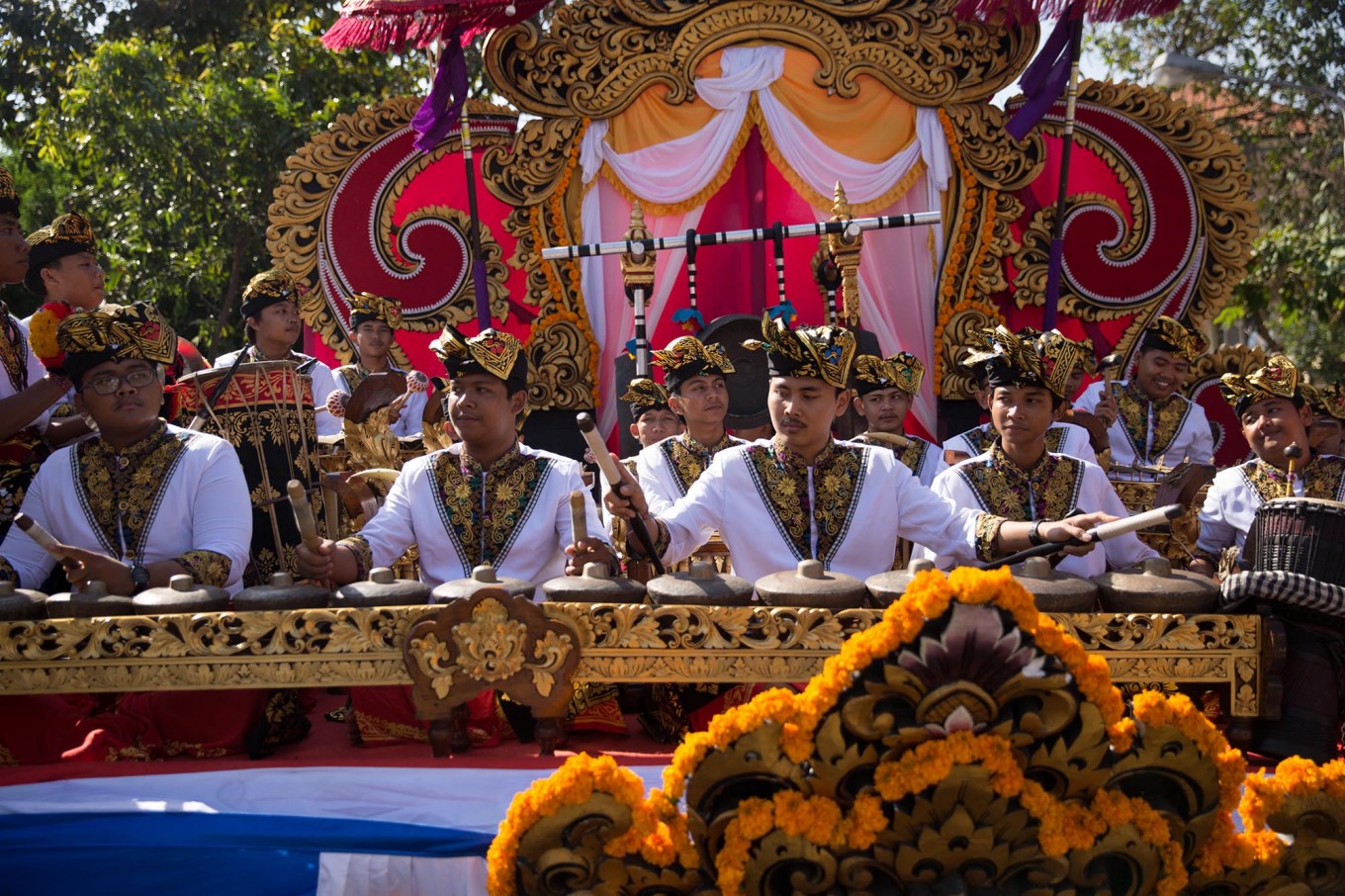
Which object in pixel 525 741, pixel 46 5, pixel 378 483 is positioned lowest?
pixel 525 741

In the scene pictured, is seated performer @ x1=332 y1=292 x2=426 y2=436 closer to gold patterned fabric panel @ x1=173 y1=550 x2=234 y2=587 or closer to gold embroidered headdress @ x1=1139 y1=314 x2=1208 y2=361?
gold patterned fabric panel @ x1=173 y1=550 x2=234 y2=587

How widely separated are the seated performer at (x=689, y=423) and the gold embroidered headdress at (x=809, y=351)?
1.22 meters

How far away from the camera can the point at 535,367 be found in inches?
309

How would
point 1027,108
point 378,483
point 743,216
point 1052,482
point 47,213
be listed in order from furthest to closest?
1. point 47,213
2. point 743,216
3. point 1027,108
4. point 378,483
5. point 1052,482

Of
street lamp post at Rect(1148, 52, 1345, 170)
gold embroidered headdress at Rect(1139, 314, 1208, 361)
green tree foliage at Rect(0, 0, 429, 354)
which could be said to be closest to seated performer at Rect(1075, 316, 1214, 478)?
gold embroidered headdress at Rect(1139, 314, 1208, 361)

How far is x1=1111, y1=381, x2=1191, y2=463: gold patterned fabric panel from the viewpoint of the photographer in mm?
6609

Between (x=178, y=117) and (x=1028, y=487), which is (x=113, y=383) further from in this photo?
(x=178, y=117)

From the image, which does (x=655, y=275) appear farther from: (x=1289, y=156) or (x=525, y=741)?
(x=1289, y=156)

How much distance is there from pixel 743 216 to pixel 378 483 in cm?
376

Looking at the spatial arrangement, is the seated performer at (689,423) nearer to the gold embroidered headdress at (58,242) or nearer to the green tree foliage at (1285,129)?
the gold embroidered headdress at (58,242)

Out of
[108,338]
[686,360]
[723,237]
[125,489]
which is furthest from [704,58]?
[125,489]

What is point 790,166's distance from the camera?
7.82 meters

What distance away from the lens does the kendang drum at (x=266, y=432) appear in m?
→ 4.54

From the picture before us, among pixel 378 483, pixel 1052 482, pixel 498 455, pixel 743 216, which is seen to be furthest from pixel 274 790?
pixel 743 216
